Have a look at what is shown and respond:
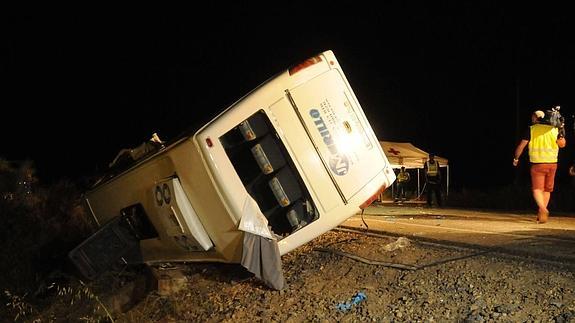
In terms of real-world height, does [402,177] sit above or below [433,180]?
below

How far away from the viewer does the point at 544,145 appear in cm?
828

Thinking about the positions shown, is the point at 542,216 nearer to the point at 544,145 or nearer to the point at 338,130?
the point at 544,145

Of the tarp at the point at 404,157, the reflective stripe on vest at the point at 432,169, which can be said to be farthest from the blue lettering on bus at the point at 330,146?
the tarp at the point at 404,157

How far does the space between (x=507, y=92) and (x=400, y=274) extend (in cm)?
3327

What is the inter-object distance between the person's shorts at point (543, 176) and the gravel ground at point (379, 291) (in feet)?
9.37

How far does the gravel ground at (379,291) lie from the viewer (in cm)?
446

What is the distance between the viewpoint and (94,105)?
181 feet

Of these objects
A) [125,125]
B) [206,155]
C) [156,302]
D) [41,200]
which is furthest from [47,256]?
[125,125]

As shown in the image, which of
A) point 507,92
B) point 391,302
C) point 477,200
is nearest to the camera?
point 391,302

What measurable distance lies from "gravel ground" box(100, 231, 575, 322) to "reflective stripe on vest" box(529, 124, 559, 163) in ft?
9.65

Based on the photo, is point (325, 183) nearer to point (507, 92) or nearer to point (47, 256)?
point (47, 256)

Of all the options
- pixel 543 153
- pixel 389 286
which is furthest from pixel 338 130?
pixel 543 153

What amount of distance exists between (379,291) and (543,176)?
445 cm

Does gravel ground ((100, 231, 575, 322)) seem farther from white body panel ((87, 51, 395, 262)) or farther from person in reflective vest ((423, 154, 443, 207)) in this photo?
person in reflective vest ((423, 154, 443, 207))
